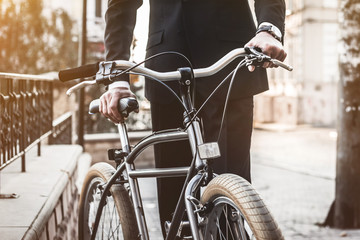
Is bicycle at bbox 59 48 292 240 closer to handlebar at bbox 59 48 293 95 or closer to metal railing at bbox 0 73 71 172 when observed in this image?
handlebar at bbox 59 48 293 95

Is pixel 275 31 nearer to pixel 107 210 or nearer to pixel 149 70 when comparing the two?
pixel 149 70

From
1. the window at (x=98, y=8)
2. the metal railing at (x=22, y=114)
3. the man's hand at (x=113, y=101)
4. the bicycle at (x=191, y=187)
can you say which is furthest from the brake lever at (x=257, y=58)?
the window at (x=98, y=8)

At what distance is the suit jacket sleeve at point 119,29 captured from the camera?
8.38 ft

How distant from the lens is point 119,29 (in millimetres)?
2572

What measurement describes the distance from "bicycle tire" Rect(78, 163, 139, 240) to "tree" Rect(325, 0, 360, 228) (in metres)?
3.84

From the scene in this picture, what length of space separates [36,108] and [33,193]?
1535mm

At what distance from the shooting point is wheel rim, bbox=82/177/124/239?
8.71ft

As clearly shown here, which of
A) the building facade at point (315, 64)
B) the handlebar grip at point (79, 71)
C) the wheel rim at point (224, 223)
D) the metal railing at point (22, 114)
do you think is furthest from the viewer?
the building facade at point (315, 64)

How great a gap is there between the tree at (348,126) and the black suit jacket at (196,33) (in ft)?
12.1

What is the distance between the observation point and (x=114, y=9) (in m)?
→ 2.60

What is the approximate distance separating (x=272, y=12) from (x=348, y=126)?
401cm

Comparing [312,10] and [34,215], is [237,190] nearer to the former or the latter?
[34,215]

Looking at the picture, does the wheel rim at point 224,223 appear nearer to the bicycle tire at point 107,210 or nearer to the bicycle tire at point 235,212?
the bicycle tire at point 235,212

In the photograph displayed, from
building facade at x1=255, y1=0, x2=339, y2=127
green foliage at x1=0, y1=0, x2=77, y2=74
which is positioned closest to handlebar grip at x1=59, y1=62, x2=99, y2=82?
green foliage at x1=0, y1=0, x2=77, y2=74
